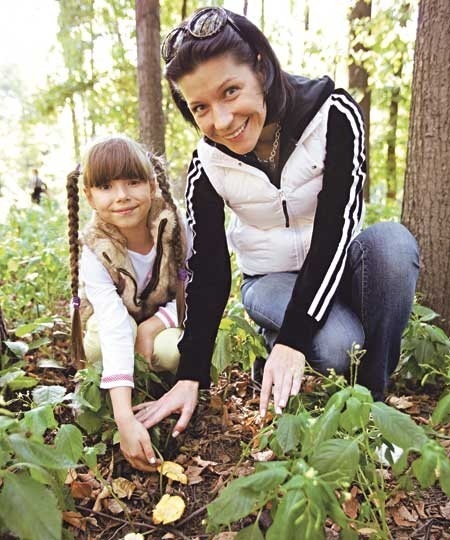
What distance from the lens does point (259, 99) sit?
4.92ft

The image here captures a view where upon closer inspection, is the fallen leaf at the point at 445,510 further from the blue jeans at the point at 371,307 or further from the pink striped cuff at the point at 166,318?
the pink striped cuff at the point at 166,318

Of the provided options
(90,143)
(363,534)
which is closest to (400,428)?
(363,534)

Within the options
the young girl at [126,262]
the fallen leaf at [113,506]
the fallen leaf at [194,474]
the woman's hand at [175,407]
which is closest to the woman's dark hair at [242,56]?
the young girl at [126,262]

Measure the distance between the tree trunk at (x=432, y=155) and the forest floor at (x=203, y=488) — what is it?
526mm

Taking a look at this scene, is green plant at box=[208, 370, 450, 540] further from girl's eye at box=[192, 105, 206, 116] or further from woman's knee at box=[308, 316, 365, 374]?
girl's eye at box=[192, 105, 206, 116]

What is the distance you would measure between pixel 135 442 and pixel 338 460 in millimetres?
746

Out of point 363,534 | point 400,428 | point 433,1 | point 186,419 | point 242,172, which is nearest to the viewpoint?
point 400,428

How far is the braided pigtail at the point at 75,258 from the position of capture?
191cm

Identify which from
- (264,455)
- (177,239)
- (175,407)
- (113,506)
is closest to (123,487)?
(113,506)

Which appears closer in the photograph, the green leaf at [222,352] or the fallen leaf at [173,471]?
the fallen leaf at [173,471]

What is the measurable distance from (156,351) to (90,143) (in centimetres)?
80

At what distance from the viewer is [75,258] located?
1974 millimetres

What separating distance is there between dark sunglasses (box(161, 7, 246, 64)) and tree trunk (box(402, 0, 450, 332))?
111 centimetres

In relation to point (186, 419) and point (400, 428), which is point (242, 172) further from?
point (400, 428)
